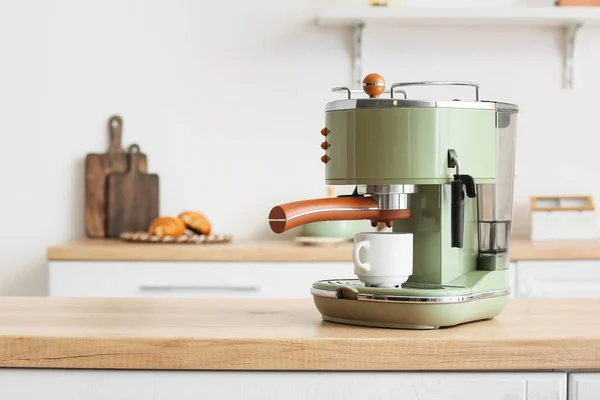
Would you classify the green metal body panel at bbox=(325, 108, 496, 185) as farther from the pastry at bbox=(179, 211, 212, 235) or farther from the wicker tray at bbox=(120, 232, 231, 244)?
the pastry at bbox=(179, 211, 212, 235)

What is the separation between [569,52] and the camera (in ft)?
11.8

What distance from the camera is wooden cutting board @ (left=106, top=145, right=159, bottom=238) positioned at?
3.52 meters

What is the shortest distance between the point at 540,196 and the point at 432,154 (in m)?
2.11

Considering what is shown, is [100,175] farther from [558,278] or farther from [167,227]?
[558,278]

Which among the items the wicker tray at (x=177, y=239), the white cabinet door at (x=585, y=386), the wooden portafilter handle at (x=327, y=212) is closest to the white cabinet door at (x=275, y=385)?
the white cabinet door at (x=585, y=386)

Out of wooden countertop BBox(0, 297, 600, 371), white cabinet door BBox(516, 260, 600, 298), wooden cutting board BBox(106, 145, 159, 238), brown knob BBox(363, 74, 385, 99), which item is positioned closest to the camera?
wooden countertop BBox(0, 297, 600, 371)

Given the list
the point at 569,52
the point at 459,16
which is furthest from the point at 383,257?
the point at 569,52

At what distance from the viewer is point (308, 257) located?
119 inches

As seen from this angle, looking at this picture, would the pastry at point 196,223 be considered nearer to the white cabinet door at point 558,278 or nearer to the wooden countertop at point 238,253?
the wooden countertop at point 238,253

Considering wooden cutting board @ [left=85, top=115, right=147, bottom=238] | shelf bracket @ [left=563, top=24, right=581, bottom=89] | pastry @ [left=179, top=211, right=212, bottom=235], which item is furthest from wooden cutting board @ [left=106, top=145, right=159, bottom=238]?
shelf bracket @ [left=563, top=24, right=581, bottom=89]

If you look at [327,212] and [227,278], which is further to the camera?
[227,278]

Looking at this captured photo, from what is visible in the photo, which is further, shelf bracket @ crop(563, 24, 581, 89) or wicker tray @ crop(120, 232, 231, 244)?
shelf bracket @ crop(563, 24, 581, 89)

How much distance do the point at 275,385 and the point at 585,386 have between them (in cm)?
45

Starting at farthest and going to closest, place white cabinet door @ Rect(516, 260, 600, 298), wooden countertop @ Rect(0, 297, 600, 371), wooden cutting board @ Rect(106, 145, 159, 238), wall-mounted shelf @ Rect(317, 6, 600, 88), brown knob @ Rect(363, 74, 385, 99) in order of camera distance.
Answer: wooden cutting board @ Rect(106, 145, 159, 238) → wall-mounted shelf @ Rect(317, 6, 600, 88) → white cabinet door @ Rect(516, 260, 600, 298) → brown knob @ Rect(363, 74, 385, 99) → wooden countertop @ Rect(0, 297, 600, 371)
